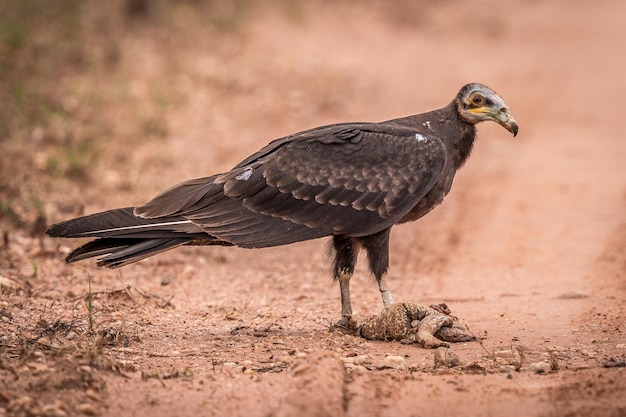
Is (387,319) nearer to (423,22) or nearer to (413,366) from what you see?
(413,366)

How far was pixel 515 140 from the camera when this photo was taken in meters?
12.4

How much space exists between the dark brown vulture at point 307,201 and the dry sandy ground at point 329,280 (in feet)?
2.03

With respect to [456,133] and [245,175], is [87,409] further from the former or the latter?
[456,133]

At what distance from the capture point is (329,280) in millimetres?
7867

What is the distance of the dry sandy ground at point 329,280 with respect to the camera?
4781mm

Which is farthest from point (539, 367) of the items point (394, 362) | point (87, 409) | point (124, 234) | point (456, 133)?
point (124, 234)

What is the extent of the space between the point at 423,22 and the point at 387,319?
→ 13.5 meters

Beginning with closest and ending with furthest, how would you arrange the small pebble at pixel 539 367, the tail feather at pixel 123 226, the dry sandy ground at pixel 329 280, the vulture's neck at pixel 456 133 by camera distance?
the dry sandy ground at pixel 329 280
the small pebble at pixel 539 367
the tail feather at pixel 123 226
the vulture's neck at pixel 456 133

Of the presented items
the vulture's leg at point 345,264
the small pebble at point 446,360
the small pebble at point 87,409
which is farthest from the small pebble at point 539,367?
the small pebble at point 87,409

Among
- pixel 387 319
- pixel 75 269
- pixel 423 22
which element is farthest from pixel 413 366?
pixel 423 22

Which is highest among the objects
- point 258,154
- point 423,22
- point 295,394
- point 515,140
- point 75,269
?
point 423,22

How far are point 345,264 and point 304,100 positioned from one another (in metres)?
6.66

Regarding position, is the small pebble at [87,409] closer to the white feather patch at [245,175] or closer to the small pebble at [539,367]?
the white feather patch at [245,175]

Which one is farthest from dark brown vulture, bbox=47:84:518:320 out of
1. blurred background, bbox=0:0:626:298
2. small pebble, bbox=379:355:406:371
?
blurred background, bbox=0:0:626:298
